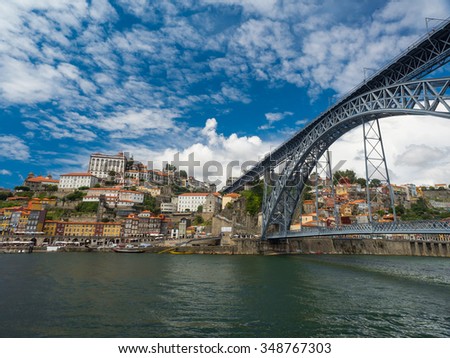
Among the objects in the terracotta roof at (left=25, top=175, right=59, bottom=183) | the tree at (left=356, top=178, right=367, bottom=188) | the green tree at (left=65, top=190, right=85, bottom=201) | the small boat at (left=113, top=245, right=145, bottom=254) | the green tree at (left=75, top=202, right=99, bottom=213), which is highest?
the tree at (left=356, top=178, right=367, bottom=188)

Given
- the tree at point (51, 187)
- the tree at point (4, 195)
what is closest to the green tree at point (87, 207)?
the tree at point (51, 187)

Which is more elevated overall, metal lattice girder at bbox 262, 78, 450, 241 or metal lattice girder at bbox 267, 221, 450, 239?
metal lattice girder at bbox 262, 78, 450, 241

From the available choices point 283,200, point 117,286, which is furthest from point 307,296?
point 283,200

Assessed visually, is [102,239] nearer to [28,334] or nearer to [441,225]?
[28,334]

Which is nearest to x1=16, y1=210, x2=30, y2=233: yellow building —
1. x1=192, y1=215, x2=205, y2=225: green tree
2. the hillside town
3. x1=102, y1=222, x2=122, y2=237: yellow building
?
the hillside town

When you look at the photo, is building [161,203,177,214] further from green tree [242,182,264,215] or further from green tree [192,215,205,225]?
green tree [242,182,264,215]

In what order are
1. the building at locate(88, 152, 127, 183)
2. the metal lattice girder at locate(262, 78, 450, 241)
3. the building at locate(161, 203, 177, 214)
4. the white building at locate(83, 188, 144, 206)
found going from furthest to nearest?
the building at locate(88, 152, 127, 183), the building at locate(161, 203, 177, 214), the white building at locate(83, 188, 144, 206), the metal lattice girder at locate(262, 78, 450, 241)

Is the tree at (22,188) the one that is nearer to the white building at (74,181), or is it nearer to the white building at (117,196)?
the white building at (74,181)
